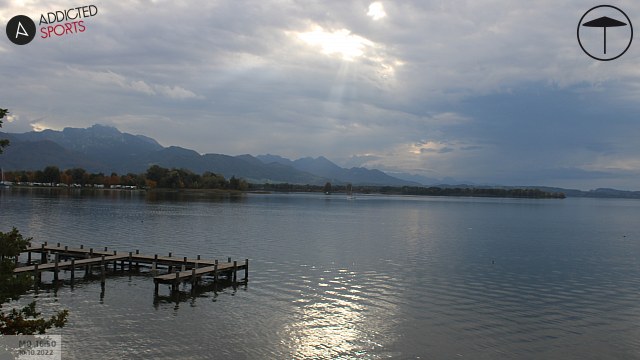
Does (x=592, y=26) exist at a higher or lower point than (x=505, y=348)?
higher

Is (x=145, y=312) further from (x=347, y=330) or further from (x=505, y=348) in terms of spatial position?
(x=505, y=348)

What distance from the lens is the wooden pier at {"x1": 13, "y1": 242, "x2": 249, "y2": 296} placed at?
130 ft

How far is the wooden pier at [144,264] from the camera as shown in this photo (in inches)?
1556

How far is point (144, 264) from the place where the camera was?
51.3 m

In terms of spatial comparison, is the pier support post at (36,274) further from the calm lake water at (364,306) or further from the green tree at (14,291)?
the green tree at (14,291)

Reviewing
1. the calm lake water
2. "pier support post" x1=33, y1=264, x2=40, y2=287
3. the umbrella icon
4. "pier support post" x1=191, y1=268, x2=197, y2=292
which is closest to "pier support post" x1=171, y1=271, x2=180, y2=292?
"pier support post" x1=191, y1=268, x2=197, y2=292

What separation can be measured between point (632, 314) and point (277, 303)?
2784 centimetres

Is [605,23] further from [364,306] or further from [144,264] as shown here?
[144,264]

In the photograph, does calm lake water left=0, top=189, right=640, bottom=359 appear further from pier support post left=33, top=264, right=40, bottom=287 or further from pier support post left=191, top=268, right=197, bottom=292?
pier support post left=33, top=264, right=40, bottom=287

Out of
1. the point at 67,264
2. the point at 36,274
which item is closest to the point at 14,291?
the point at 36,274

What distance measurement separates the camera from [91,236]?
7088cm

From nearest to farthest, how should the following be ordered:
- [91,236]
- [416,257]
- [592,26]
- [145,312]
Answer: [592,26], [145,312], [416,257], [91,236]

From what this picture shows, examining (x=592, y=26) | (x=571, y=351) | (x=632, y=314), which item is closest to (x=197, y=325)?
(x=571, y=351)

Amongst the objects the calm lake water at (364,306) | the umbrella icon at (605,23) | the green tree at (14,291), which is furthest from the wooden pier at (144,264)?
the umbrella icon at (605,23)
